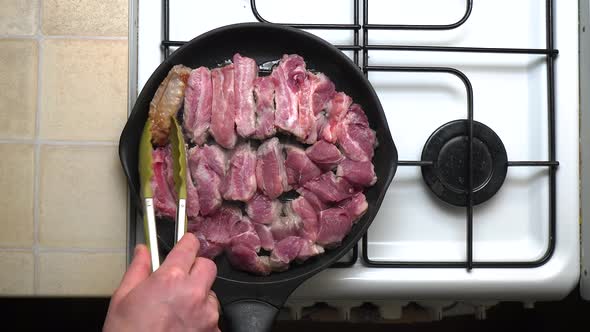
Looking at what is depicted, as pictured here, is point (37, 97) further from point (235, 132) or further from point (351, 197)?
point (351, 197)

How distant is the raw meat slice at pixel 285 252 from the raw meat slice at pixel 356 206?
0.09m

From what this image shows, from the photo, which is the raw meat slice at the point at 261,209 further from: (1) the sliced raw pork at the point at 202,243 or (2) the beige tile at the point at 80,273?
(2) the beige tile at the point at 80,273

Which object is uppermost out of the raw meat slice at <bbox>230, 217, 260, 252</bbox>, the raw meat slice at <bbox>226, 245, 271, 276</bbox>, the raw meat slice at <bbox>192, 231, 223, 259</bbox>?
the raw meat slice at <bbox>230, 217, 260, 252</bbox>

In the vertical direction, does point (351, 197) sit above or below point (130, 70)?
below

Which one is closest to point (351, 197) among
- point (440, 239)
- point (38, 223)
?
point (440, 239)

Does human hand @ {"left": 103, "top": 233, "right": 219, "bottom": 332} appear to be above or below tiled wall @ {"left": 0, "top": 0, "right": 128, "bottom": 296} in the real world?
below

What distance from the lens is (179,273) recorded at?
0.61 m

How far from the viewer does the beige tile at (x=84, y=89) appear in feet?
2.79

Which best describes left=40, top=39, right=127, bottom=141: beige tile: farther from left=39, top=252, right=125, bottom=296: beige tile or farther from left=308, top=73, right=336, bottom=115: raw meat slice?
left=308, top=73, right=336, bottom=115: raw meat slice

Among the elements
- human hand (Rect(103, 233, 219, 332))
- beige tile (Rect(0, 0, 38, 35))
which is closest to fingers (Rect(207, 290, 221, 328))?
human hand (Rect(103, 233, 219, 332))

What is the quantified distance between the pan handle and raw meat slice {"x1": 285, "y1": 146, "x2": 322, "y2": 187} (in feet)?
0.68

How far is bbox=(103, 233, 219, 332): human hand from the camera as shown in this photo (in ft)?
1.95

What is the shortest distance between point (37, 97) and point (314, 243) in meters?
0.55

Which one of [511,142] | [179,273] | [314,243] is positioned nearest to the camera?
[179,273]
